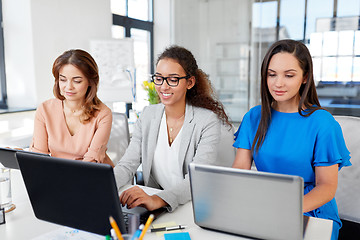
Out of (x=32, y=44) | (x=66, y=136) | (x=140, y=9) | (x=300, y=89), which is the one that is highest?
(x=140, y=9)

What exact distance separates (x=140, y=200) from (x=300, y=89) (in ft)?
2.75

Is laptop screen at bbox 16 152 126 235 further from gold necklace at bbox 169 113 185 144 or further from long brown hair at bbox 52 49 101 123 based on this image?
long brown hair at bbox 52 49 101 123

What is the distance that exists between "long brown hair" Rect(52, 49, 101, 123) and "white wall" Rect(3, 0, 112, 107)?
118cm

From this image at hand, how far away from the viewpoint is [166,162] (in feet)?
5.34

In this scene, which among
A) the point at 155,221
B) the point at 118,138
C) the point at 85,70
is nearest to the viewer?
the point at 155,221

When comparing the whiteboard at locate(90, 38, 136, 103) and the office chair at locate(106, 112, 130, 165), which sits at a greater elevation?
the whiteboard at locate(90, 38, 136, 103)

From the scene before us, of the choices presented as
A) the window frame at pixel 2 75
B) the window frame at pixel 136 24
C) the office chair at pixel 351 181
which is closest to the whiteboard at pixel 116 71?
the window frame at pixel 136 24

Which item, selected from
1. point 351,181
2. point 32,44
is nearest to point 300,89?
point 351,181

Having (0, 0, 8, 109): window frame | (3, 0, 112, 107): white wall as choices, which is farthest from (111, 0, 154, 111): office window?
(0, 0, 8, 109): window frame

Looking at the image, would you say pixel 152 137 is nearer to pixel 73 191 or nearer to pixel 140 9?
pixel 73 191

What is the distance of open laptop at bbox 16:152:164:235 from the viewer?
84 centimetres

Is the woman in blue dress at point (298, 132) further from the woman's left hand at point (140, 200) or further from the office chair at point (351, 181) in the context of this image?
the woman's left hand at point (140, 200)

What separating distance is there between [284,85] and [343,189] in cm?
58

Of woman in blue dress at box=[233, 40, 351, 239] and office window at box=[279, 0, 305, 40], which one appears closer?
woman in blue dress at box=[233, 40, 351, 239]
